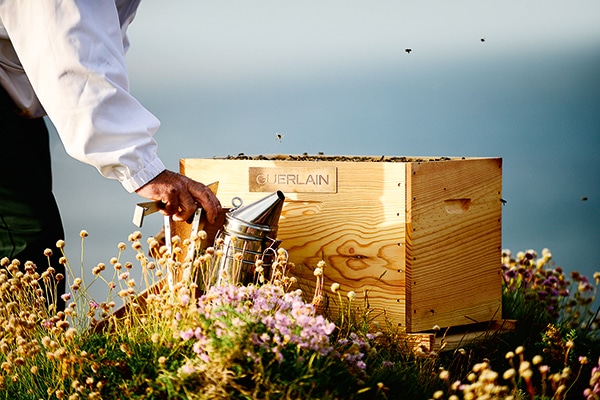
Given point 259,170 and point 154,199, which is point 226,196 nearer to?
point 259,170

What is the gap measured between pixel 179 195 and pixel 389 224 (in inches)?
30.3

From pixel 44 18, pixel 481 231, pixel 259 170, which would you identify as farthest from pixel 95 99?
pixel 481 231

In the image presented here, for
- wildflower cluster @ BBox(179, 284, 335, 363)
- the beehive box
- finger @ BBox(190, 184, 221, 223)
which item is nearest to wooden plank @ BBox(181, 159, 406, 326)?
the beehive box

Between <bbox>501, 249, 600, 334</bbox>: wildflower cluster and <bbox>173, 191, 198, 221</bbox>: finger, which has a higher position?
<bbox>173, 191, 198, 221</bbox>: finger

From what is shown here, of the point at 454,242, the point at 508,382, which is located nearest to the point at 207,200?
the point at 454,242

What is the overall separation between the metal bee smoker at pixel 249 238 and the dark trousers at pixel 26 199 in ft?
2.62

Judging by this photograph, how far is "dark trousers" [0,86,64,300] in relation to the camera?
10.7ft

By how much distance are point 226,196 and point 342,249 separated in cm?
51

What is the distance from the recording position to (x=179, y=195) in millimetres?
2875

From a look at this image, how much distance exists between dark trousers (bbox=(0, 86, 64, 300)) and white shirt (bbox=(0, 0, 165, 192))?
46 centimetres

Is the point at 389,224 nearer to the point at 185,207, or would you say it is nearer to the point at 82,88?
the point at 185,207

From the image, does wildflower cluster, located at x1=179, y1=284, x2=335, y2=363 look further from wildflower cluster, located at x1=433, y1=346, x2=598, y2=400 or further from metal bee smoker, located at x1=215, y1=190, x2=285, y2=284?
metal bee smoker, located at x1=215, y1=190, x2=285, y2=284

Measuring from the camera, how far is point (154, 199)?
2.86m

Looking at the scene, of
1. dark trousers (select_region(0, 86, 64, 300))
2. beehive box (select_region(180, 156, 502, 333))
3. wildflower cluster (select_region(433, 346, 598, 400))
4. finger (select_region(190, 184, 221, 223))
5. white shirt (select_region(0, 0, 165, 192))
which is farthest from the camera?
dark trousers (select_region(0, 86, 64, 300))
